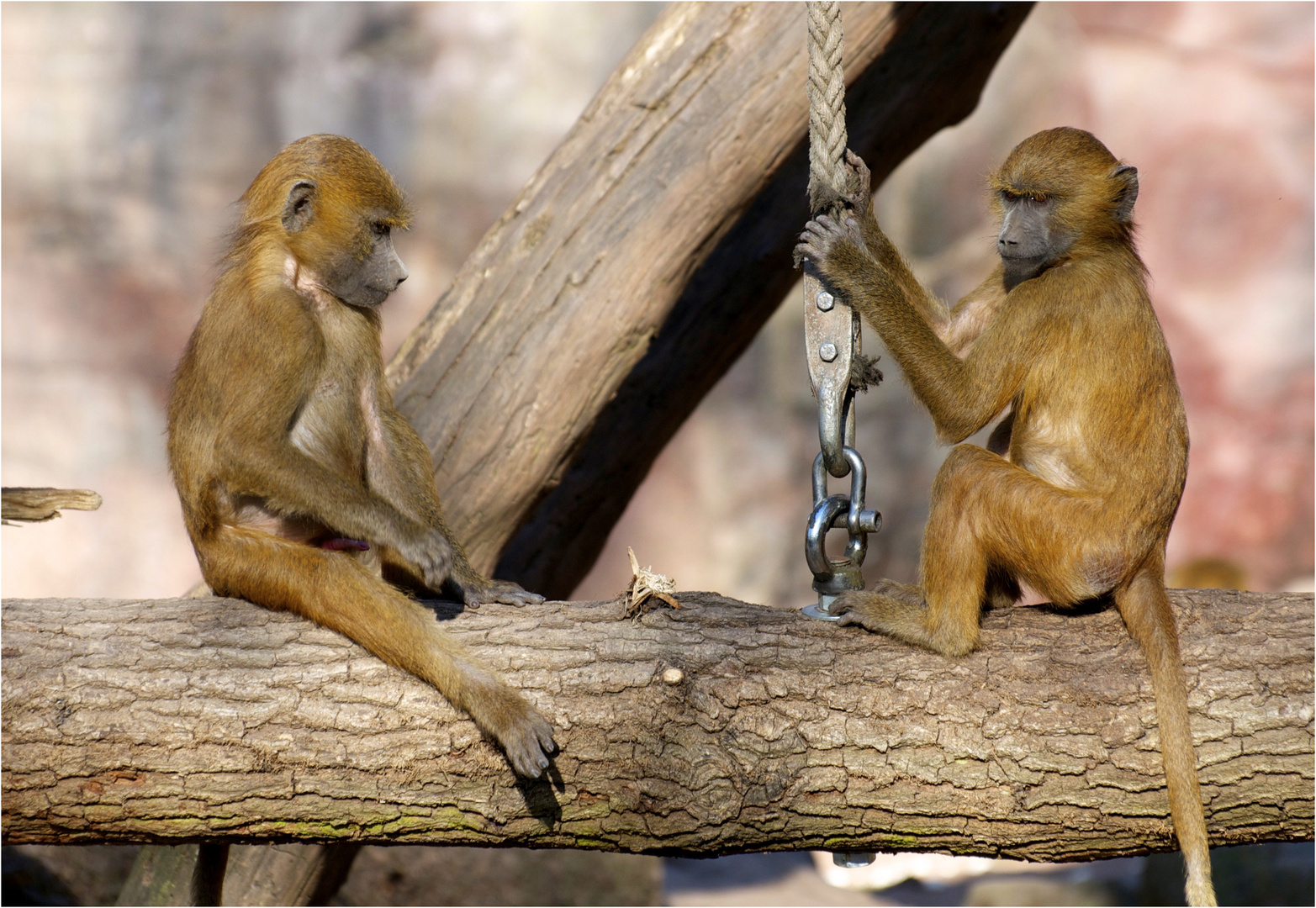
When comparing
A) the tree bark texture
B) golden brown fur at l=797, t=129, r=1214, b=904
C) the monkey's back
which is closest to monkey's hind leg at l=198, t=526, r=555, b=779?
golden brown fur at l=797, t=129, r=1214, b=904

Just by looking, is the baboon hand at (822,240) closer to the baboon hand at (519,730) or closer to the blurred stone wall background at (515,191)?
the baboon hand at (519,730)

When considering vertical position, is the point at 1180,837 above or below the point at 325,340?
below

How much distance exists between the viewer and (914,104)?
213 inches

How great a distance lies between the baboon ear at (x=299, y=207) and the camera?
357cm

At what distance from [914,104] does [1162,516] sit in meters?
2.80

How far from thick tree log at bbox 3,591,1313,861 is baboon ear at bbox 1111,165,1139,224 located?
5.70 ft

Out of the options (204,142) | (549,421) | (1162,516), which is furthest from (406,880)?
(204,142)

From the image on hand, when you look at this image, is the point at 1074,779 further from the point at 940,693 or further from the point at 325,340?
the point at 325,340

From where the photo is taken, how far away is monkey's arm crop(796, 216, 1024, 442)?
354 centimetres

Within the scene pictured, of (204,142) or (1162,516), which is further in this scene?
(204,142)

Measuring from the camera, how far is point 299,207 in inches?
143

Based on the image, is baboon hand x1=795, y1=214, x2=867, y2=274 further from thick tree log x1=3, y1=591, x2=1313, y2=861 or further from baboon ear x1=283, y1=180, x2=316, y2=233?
baboon ear x1=283, y1=180, x2=316, y2=233

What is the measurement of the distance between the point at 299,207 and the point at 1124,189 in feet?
9.92

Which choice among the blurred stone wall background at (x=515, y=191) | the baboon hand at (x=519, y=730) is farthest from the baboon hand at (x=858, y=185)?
the blurred stone wall background at (x=515, y=191)
